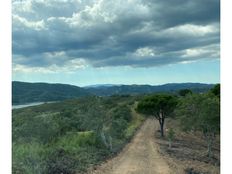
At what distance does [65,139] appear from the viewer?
36.9 feet

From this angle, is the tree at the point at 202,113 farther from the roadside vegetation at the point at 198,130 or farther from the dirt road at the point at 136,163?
the dirt road at the point at 136,163

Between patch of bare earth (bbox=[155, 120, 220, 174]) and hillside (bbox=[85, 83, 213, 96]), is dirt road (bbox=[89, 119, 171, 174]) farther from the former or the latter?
hillside (bbox=[85, 83, 213, 96])

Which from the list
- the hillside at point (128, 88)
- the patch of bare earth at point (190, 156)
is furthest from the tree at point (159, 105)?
the patch of bare earth at point (190, 156)

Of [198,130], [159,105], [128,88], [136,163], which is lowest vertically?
[136,163]

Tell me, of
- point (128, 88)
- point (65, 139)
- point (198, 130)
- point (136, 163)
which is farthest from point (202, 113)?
point (65, 139)

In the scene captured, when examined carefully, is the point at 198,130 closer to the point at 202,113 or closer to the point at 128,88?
the point at 202,113

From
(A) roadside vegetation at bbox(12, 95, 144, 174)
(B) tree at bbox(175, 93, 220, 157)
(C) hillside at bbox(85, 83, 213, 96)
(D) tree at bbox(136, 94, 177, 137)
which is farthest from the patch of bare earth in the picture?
(C) hillside at bbox(85, 83, 213, 96)

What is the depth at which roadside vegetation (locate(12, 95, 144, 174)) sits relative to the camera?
7.45 m

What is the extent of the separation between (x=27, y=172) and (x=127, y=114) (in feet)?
49.5

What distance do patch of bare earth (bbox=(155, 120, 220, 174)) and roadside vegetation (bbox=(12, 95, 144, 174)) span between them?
217cm

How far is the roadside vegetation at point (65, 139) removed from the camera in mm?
7445

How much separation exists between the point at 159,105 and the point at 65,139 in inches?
397
